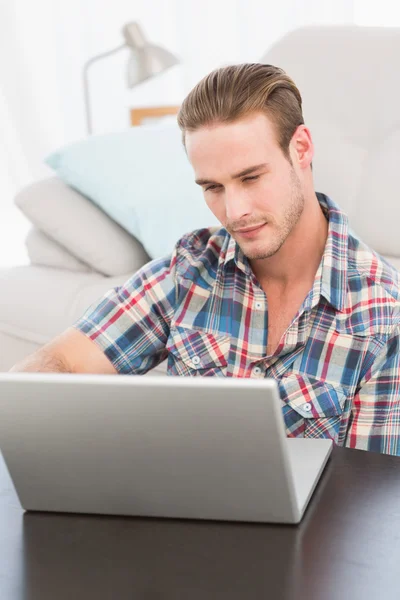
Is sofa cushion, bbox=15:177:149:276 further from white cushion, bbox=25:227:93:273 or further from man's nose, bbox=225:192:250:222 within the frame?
man's nose, bbox=225:192:250:222

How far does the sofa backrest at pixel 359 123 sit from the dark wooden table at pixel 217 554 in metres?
1.22

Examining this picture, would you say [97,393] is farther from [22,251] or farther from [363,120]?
[22,251]

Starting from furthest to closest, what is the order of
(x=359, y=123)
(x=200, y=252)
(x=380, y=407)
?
(x=359, y=123) → (x=200, y=252) → (x=380, y=407)

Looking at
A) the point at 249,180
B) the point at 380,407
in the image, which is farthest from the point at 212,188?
the point at 380,407

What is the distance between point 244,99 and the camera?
1.33m

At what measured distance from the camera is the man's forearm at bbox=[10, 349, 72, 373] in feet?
4.23

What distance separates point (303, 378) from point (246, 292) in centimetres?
20

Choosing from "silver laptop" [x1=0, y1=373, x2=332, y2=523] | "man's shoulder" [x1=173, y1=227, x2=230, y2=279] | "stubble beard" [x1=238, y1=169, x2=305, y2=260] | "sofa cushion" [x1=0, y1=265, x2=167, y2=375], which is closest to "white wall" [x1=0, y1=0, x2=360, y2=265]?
"sofa cushion" [x1=0, y1=265, x2=167, y2=375]

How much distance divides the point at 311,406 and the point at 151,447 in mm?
504

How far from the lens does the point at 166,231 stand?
2.23m

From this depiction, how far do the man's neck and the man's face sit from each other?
0.13 feet

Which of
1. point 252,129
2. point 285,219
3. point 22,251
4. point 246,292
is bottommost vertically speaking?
point 22,251

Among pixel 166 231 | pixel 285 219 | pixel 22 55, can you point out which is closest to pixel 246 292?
pixel 285 219

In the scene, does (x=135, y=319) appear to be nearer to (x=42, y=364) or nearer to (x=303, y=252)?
(x=42, y=364)
